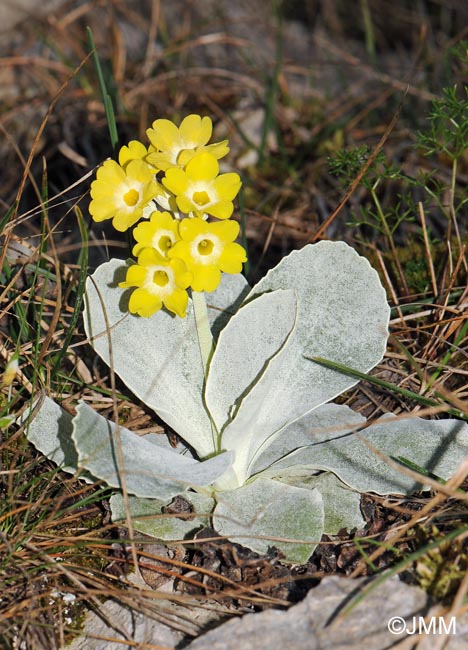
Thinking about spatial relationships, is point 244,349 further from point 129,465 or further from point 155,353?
point 129,465

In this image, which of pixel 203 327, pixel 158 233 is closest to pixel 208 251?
pixel 158 233

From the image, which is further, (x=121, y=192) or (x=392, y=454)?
(x=392, y=454)

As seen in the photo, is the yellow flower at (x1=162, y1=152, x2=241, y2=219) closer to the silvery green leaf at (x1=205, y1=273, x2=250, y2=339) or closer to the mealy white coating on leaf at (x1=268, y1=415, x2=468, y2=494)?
the silvery green leaf at (x1=205, y1=273, x2=250, y2=339)

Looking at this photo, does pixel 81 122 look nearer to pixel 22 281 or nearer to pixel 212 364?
pixel 22 281

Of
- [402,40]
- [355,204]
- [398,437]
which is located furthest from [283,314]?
[402,40]

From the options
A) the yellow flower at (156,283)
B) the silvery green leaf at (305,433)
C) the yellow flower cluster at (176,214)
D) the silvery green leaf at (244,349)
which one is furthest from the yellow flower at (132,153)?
the silvery green leaf at (305,433)
